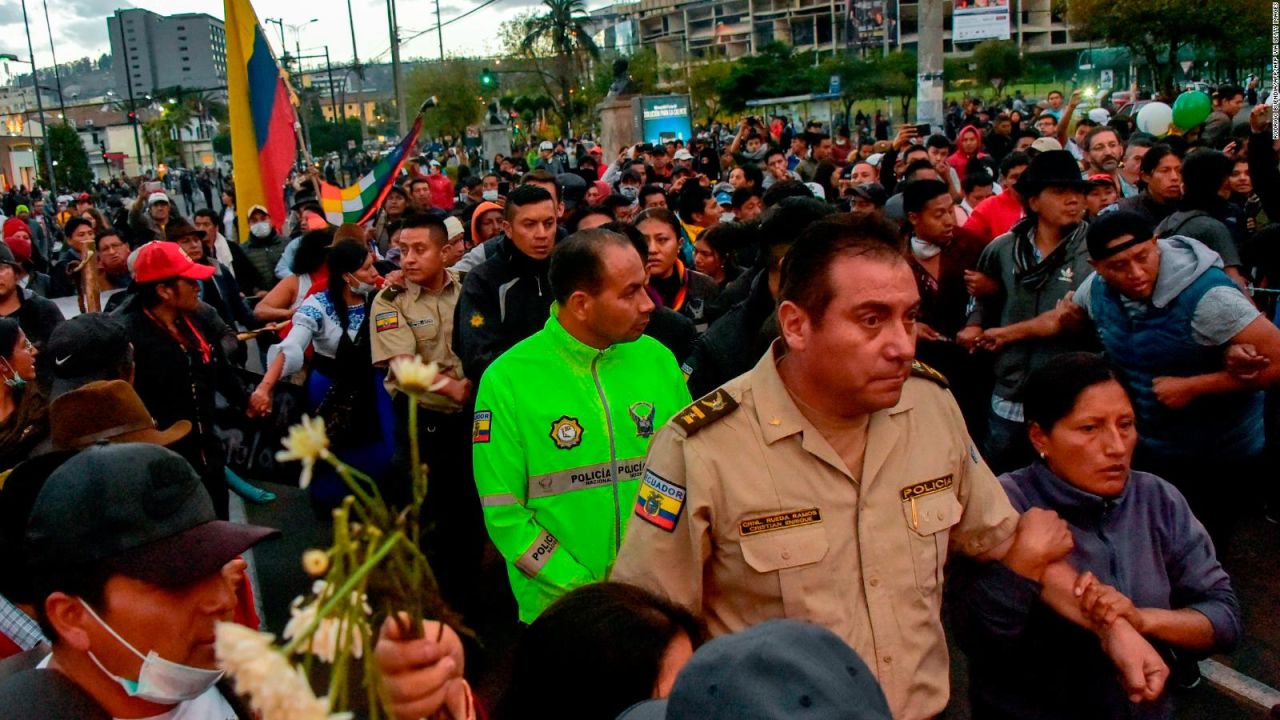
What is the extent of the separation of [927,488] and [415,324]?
3413 mm

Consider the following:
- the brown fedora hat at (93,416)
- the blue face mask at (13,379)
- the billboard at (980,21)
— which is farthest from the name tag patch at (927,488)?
the billboard at (980,21)

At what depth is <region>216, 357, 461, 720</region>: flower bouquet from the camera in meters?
1.04

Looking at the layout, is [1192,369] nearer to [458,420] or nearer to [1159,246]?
[1159,246]

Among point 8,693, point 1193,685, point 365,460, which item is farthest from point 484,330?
point 1193,685

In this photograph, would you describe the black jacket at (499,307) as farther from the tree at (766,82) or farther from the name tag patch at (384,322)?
the tree at (766,82)

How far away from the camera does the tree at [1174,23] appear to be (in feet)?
88.5

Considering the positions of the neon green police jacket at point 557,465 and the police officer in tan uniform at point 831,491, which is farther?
the neon green police jacket at point 557,465

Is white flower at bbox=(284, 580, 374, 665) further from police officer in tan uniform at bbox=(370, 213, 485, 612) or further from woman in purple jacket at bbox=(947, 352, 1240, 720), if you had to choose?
police officer in tan uniform at bbox=(370, 213, 485, 612)

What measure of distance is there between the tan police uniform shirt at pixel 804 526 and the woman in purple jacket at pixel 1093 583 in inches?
11.5

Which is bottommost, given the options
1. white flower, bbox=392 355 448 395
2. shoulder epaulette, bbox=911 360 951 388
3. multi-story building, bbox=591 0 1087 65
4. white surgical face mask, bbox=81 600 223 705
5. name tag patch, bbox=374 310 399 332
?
white surgical face mask, bbox=81 600 223 705

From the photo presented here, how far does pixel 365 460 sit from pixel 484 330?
129cm

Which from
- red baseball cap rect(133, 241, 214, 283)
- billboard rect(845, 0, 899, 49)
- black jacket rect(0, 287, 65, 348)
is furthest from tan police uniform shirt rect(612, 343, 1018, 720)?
billboard rect(845, 0, 899, 49)

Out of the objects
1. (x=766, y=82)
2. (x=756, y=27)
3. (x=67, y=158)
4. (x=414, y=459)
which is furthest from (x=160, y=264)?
(x=756, y=27)

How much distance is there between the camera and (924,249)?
228 inches
